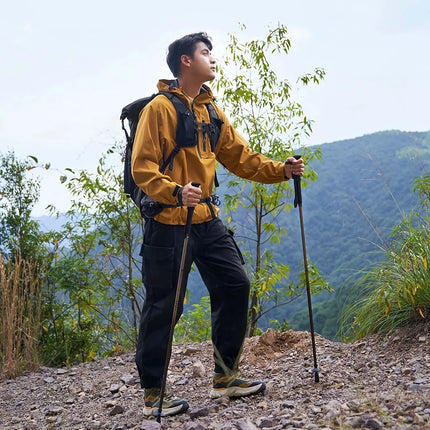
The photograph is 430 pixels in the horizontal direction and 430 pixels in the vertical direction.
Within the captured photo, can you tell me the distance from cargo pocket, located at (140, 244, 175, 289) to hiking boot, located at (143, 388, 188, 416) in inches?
24.2

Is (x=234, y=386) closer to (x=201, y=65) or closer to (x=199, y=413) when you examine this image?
(x=199, y=413)

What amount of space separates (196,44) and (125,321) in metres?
4.17

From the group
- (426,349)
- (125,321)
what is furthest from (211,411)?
(125,321)

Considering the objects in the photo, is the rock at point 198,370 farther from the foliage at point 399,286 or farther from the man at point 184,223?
the foliage at point 399,286

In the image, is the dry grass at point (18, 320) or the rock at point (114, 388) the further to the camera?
the dry grass at point (18, 320)

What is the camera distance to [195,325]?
6.59m

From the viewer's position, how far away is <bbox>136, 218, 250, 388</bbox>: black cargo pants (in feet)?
10.6

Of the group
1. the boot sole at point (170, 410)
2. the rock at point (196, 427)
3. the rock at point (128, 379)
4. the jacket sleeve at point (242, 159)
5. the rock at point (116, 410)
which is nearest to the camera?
the rock at point (196, 427)

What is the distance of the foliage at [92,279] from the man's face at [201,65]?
2926 mm

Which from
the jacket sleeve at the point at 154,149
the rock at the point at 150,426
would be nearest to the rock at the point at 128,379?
the rock at the point at 150,426

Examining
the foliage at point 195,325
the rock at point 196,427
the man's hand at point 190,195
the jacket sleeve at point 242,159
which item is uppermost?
the jacket sleeve at point 242,159

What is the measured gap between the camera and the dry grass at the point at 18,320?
5.55 m

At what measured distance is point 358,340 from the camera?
4391mm

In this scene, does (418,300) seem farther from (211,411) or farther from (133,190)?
(133,190)
